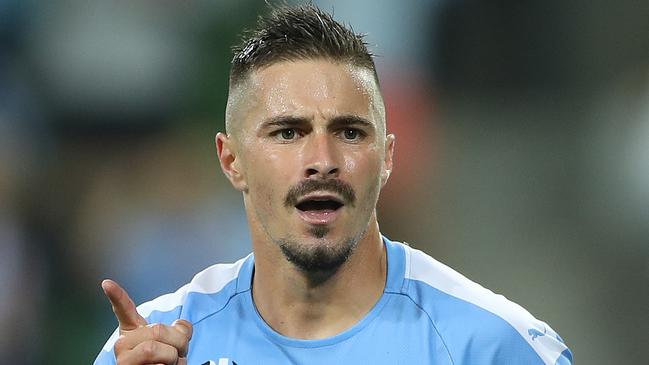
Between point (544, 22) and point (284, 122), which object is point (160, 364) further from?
point (544, 22)

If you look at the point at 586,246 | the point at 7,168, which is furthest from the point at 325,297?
the point at 7,168

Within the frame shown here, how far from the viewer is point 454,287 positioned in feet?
8.77

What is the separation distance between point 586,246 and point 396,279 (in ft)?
7.25

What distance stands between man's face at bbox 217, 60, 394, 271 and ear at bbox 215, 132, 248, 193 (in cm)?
8

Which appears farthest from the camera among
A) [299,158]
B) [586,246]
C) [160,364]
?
[586,246]

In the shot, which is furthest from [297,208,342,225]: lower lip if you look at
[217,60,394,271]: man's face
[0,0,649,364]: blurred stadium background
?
[0,0,649,364]: blurred stadium background

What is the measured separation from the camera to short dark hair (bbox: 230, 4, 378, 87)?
2.68 m

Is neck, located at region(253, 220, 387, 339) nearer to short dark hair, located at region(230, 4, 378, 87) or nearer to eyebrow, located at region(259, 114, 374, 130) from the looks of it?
eyebrow, located at region(259, 114, 374, 130)

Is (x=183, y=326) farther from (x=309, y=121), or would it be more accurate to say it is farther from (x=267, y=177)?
(x=309, y=121)

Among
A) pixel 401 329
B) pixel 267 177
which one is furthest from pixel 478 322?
pixel 267 177

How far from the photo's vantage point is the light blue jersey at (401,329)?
8.17 ft

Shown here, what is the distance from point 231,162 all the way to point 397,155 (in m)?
2.09

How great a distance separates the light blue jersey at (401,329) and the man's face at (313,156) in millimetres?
209

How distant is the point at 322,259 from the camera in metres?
2.55
